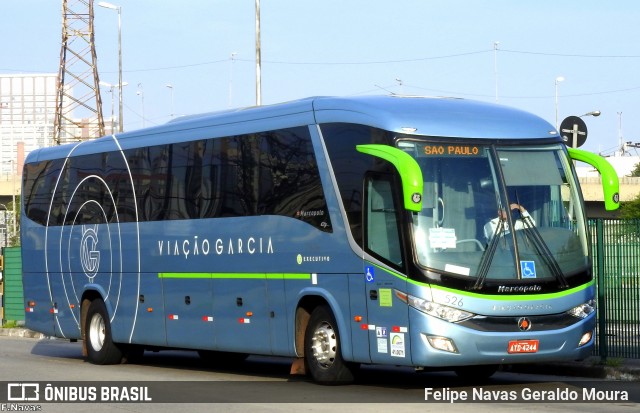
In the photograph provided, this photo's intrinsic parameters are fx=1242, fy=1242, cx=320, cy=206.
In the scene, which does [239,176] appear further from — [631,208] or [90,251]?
[631,208]

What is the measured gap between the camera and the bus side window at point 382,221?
14.3m

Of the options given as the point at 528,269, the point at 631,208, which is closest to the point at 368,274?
the point at 528,269

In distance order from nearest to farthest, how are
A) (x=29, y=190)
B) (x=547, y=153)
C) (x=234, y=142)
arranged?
(x=547, y=153) → (x=234, y=142) → (x=29, y=190)

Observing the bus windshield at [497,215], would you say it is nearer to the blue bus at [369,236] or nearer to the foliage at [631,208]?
the blue bus at [369,236]

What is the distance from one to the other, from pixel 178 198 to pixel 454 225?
237 inches

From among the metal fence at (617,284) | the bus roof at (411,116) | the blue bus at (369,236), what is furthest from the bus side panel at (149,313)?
the metal fence at (617,284)

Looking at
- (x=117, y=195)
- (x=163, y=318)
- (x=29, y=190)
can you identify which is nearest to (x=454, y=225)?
(x=163, y=318)

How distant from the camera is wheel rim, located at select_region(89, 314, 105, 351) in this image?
21312 mm

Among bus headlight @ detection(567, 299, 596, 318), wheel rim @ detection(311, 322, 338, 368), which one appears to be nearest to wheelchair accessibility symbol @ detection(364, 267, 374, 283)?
wheel rim @ detection(311, 322, 338, 368)

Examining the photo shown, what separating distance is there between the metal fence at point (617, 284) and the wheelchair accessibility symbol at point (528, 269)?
2.59 meters

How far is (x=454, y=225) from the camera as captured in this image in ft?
46.1

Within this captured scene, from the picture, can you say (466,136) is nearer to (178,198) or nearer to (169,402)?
(169,402)

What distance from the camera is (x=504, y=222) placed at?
14195mm

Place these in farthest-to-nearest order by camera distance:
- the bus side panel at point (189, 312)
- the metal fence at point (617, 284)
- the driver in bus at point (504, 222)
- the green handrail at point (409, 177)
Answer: the bus side panel at point (189, 312) < the metal fence at point (617, 284) < the driver in bus at point (504, 222) < the green handrail at point (409, 177)
